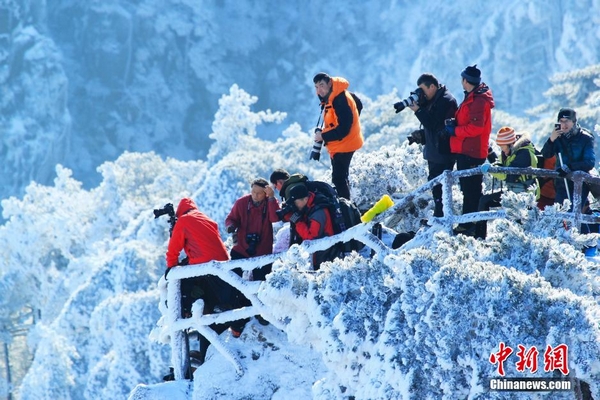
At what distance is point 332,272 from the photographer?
795 centimetres

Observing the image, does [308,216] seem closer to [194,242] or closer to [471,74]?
[194,242]

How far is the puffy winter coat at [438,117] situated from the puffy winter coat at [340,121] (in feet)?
2.98

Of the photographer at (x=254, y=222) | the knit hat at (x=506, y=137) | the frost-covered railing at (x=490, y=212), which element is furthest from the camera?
the knit hat at (x=506, y=137)

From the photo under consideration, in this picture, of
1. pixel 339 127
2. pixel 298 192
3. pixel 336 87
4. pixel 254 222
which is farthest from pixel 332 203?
pixel 336 87

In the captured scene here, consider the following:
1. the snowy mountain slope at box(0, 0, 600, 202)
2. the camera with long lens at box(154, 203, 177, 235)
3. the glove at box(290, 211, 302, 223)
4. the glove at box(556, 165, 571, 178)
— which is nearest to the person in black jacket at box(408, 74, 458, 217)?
the glove at box(556, 165, 571, 178)

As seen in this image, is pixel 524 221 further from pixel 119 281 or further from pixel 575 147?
pixel 119 281

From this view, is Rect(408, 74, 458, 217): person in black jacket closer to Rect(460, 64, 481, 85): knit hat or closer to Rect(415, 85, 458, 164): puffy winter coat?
Rect(415, 85, 458, 164): puffy winter coat

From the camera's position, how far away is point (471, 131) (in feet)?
34.0

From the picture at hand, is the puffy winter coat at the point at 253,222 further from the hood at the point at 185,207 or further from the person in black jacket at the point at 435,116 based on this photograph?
the person in black jacket at the point at 435,116

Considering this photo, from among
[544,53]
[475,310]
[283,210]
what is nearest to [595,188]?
[283,210]

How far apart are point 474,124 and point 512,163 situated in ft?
2.15

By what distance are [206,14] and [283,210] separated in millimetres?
90757

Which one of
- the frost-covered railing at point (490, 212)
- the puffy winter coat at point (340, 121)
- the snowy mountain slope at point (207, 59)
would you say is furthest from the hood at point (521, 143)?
the snowy mountain slope at point (207, 59)

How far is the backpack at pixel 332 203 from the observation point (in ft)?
32.0
